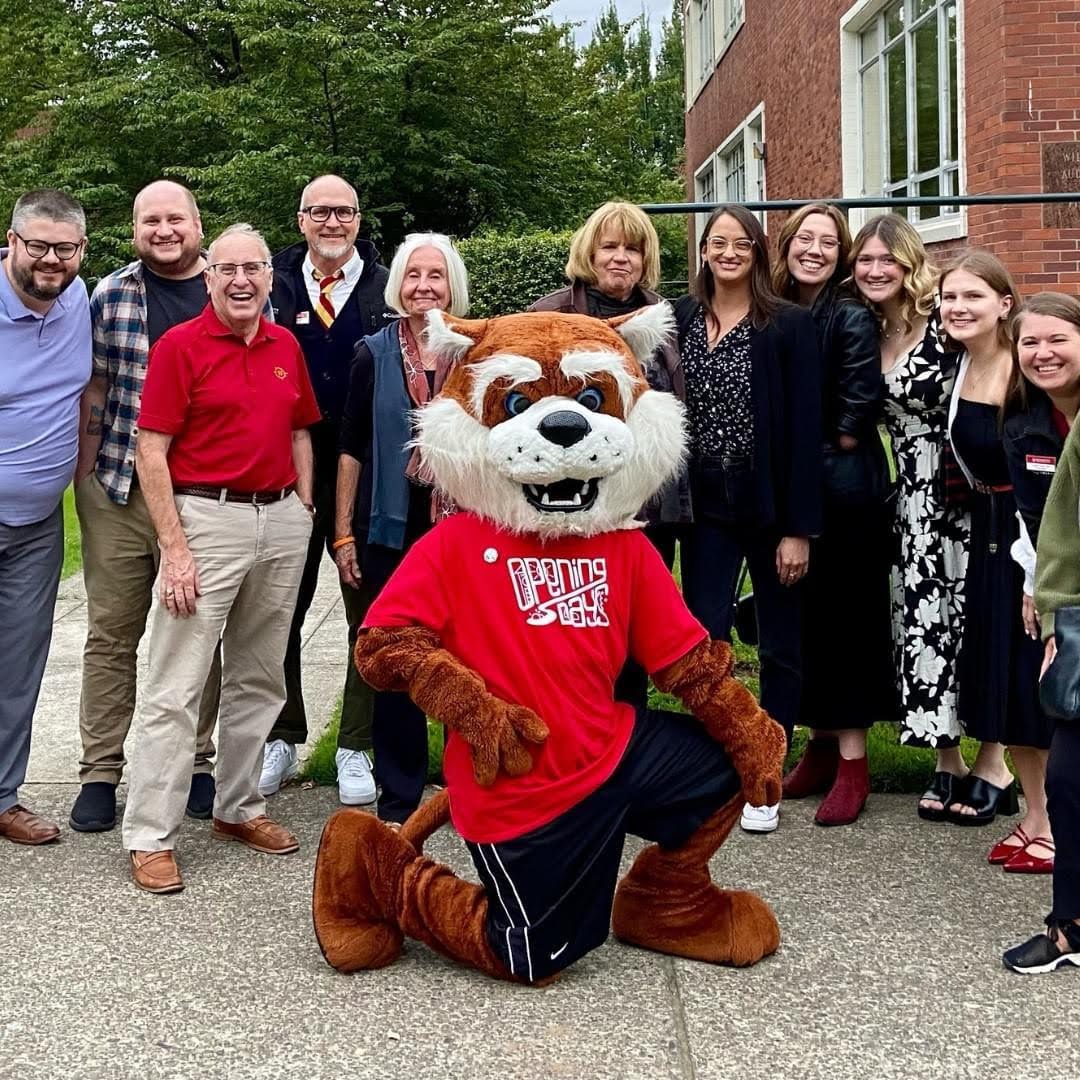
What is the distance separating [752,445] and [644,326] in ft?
2.93

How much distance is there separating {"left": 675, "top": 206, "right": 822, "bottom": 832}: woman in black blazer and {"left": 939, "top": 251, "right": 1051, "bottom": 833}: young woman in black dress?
483 mm

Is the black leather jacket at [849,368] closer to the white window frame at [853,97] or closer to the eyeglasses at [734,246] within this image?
the eyeglasses at [734,246]

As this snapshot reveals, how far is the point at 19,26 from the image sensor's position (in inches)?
1000

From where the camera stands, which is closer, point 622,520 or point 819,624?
point 622,520

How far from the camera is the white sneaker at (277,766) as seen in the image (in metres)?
5.17

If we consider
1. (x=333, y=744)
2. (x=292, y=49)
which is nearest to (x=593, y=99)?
(x=292, y=49)

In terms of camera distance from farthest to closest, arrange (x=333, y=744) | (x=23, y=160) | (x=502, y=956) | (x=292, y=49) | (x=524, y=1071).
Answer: (x=23, y=160) < (x=292, y=49) < (x=333, y=744) < (x=502, y=956) < (x=524, y=1071)

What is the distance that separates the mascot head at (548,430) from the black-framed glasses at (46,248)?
151 cm

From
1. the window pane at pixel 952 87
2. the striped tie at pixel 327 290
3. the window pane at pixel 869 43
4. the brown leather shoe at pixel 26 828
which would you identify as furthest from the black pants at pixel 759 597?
the window pane at pixel 869 43

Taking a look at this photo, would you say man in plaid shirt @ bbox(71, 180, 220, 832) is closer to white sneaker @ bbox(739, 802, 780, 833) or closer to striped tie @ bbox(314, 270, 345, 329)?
striped tie @ bbox(314, 270, 345, 329)

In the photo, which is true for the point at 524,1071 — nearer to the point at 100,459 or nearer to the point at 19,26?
the point at 100,459

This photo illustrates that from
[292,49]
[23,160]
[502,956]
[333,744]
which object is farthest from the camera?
[23,160]

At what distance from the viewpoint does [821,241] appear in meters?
4.87

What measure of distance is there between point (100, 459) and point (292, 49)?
17.4 m
